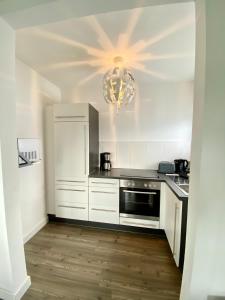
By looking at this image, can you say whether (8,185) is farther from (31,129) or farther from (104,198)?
(104,198)

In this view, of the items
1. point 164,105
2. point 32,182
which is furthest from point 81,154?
point 164,105

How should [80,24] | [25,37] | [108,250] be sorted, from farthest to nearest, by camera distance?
[108,250]
[25,37]
[80,24]

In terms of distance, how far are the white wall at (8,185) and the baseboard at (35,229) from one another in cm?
89

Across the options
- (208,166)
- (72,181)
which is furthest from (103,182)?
(208,166)

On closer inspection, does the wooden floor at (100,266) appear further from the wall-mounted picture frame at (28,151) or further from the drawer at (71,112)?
the drawer at (71,112)

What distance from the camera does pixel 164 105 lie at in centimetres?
296

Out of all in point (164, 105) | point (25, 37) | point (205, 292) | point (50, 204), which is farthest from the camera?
point (164, 105)

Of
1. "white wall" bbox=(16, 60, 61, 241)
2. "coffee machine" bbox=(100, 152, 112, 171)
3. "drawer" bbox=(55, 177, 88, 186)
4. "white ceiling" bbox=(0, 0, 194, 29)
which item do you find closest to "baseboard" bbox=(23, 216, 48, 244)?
"white wall" bbox=(16, 60, 61, 241)

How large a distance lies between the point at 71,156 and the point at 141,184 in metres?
1.19

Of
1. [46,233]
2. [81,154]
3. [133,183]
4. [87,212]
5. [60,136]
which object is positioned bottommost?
[46,233]

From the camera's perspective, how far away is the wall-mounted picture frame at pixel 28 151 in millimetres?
2047

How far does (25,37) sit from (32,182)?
6.09 feet

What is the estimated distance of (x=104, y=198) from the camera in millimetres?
2555

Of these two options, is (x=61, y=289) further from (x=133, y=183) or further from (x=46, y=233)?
(x=133, y=183)
